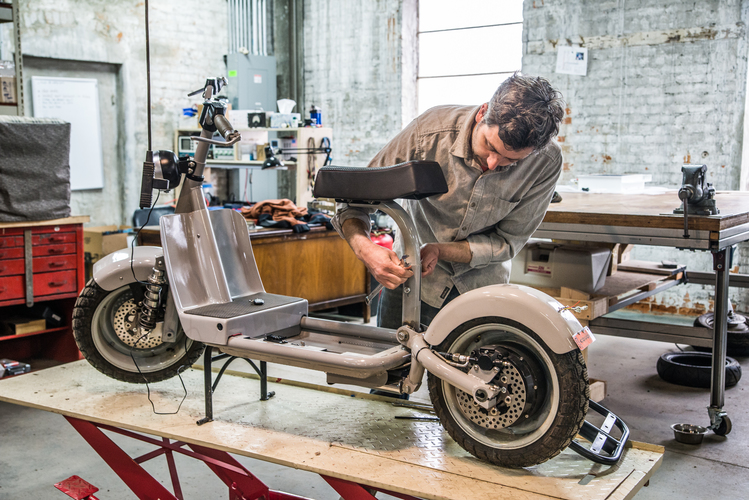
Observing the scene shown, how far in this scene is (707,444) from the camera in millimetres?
2971

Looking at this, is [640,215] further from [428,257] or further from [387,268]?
[387,268]

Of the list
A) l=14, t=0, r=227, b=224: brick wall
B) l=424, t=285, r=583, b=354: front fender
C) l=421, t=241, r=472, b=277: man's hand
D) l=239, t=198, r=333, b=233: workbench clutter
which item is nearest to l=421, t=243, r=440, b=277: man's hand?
l=421, t=241, r=472, b=277: man's hand

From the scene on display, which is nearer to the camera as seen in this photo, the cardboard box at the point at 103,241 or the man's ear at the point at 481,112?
the man's ear at the point at 481,112

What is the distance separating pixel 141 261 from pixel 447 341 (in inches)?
40.1

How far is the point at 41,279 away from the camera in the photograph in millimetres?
3564

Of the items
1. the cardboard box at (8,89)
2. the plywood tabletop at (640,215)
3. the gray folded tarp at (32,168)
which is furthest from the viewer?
the cardboard box at (8,89)

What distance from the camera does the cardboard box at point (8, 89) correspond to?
368 cm

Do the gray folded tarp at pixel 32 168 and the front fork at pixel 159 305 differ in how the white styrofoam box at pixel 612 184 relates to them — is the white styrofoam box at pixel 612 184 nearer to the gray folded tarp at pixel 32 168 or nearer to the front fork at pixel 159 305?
the front fork at pixel 159 305

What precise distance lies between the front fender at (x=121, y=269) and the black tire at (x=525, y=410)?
979 mm

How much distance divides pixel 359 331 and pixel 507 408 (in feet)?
1.65

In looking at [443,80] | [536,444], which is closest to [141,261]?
[536,444]

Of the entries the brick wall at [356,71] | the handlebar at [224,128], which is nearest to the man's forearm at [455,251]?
the handlebar at [224,128]

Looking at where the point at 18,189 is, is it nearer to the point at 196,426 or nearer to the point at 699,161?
the point at 196,426

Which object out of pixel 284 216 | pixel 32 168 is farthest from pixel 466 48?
pixel 32 168
